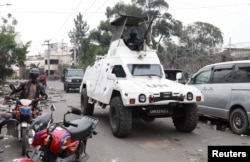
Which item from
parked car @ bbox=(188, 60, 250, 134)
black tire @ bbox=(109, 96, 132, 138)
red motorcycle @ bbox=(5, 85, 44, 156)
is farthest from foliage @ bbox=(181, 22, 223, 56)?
red motorcycle @ bbox=(5, 85, 44, 156)

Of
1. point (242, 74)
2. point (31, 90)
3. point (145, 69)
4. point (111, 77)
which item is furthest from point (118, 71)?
point (242, 74)

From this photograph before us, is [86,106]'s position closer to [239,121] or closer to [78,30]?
[239,121]

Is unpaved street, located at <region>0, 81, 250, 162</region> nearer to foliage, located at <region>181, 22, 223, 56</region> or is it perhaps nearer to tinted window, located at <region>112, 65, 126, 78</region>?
tinted window, located at <region>112, 65, 126, 78</region>

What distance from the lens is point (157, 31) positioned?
39.3 m

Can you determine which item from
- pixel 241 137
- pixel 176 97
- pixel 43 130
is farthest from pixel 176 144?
pixel 43 130

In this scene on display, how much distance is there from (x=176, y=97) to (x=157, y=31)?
105 feet

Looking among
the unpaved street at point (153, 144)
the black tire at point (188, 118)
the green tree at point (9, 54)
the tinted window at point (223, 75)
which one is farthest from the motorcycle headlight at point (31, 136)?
the green tree at point (9, 54)

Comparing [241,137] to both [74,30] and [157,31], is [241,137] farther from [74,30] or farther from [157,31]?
[74,30]

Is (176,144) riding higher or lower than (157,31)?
lower

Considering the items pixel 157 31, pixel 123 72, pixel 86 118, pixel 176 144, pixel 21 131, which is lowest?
pixel 176 144

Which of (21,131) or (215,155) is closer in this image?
(215,155)

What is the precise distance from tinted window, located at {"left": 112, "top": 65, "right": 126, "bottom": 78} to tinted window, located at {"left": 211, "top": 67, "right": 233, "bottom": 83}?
2829 millimetres

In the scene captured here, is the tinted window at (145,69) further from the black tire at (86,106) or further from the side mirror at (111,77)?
the black tire at (86,106)

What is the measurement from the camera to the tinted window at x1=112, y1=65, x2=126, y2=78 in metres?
9.37
